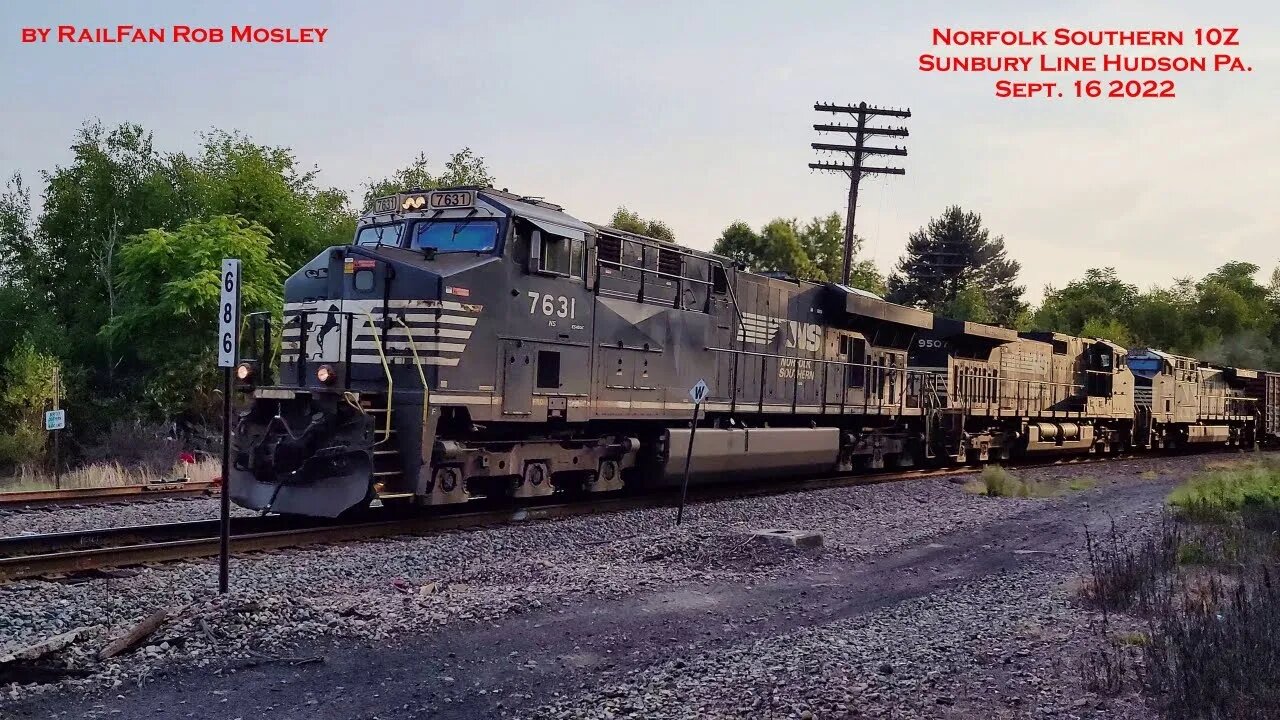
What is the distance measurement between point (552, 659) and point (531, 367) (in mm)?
5506

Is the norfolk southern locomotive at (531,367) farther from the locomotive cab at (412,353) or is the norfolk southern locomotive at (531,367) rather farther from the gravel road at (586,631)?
the gravel road at (586,631)

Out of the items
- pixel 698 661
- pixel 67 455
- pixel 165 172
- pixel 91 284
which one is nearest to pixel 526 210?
pixel 698 661

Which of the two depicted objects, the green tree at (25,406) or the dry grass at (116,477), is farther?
the green tree at (25,406)

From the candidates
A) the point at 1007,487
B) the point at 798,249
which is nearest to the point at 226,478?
the point at 1007,487

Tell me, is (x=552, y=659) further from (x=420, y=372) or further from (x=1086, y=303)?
(x=1086, y=303)

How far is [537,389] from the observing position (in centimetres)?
1129

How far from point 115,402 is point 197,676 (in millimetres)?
25757

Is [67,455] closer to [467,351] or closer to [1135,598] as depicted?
[467,351]

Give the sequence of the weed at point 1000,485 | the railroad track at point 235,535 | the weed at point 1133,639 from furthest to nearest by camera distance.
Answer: the weed at point 1000,485
the railroad track at point 235,535
the weed at point 1133,639

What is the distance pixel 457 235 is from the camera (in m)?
11.1

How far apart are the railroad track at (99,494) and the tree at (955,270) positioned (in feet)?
199

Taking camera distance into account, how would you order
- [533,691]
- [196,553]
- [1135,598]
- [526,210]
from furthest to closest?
[526,210] < [196,553] < [1135,598] < [533,691]

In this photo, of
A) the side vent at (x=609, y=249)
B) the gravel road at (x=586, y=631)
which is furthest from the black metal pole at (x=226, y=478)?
the side vent at (x=609, y=249)

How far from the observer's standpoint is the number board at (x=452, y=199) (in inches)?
436
